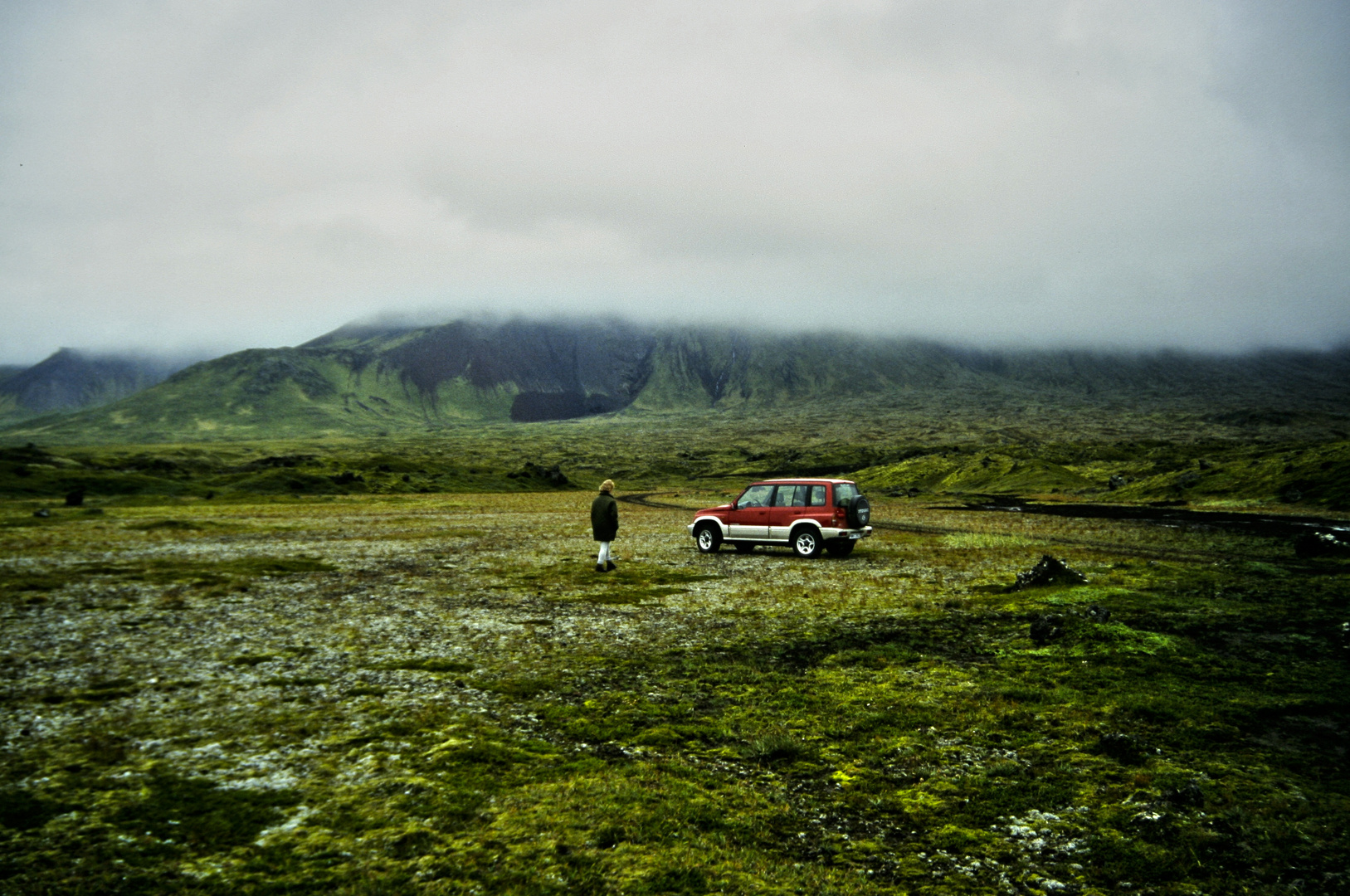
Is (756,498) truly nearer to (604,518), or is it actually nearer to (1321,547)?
(604,518)

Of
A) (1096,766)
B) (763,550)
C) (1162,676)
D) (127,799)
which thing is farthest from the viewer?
(763,550)

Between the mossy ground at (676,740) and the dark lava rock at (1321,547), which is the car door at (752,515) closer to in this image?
the mossy ground at (676,740)

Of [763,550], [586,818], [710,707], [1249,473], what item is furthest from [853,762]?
[1249,473]

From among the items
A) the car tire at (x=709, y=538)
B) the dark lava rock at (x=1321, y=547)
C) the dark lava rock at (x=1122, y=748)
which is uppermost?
the dark lava rock at (x=1122, y=748)

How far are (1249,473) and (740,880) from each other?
80528 millimetres

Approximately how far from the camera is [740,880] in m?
6.54

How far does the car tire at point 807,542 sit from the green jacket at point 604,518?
8.65 m

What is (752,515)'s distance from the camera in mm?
31969

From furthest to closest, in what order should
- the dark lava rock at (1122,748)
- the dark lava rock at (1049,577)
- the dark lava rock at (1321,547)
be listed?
the dark lava rock at (1321,547) → the dark lava rock at (1049,577) → the dark lava rock at (1122,748)

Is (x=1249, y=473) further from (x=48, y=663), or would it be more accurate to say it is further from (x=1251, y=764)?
(x=48, y=663)

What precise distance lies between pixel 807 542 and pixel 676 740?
21.1 meters

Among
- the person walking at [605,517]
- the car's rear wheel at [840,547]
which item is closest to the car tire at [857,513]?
the car's rear wheel at [840,547]

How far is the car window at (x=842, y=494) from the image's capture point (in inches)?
1182

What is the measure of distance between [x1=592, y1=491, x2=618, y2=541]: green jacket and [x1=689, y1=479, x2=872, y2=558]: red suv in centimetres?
Answer: 744
